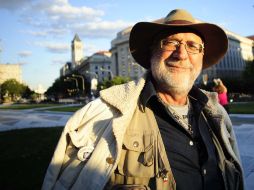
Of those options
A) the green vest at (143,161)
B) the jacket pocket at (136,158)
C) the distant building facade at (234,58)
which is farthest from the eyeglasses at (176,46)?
the distant building facade at (234,58)

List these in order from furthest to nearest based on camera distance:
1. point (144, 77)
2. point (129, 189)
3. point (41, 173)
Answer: point (41, 173)
point (144, 77)
point (129, 189)

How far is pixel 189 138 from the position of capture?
2367mm

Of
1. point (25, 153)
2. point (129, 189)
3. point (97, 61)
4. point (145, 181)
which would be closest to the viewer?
point (129, 189)

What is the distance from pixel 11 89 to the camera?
133 metres

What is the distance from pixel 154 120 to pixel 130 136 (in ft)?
0.94

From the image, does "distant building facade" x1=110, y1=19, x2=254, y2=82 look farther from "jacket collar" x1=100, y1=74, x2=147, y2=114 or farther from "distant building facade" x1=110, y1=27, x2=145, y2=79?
"jacket collar" x1=100, y1=74, x2=147, y2=114

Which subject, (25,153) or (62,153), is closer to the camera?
(62,153)

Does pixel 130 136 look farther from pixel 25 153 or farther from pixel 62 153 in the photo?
pixel 25 153

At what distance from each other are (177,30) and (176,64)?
0.80 feet

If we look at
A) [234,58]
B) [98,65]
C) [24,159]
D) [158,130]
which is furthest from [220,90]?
[98,65]

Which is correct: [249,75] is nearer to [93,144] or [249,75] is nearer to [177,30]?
[177,30]

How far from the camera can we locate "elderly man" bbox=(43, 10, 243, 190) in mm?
1993

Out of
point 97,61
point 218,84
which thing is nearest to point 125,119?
point 218,84

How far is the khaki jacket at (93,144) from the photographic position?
6.38 ft
